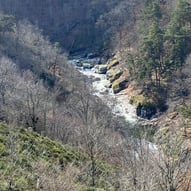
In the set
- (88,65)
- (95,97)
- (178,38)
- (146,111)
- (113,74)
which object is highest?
(178,38)

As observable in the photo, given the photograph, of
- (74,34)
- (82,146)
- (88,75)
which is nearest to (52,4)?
(74,34)

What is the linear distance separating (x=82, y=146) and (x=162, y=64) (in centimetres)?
3367

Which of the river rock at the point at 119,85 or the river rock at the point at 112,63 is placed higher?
the river rock at the point at 112,63

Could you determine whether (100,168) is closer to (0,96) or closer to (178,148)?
(178,148)

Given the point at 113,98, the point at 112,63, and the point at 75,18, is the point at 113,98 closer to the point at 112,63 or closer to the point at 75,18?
the point at 112,63

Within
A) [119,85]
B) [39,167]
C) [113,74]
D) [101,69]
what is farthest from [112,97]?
[39,167]

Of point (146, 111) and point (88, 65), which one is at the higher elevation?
point (88, 65)

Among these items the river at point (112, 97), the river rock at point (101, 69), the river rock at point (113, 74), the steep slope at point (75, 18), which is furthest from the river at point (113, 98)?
the steep slope at point (75, 18)

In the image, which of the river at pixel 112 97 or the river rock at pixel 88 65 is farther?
the river rock at pixel 88 65

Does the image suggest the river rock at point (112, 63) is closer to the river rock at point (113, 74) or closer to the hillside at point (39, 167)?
the river rock at point (113, 74)

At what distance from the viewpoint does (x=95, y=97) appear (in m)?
64.0

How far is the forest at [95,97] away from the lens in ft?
75.0

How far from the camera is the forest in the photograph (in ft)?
75.0

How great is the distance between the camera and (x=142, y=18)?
78.2m
